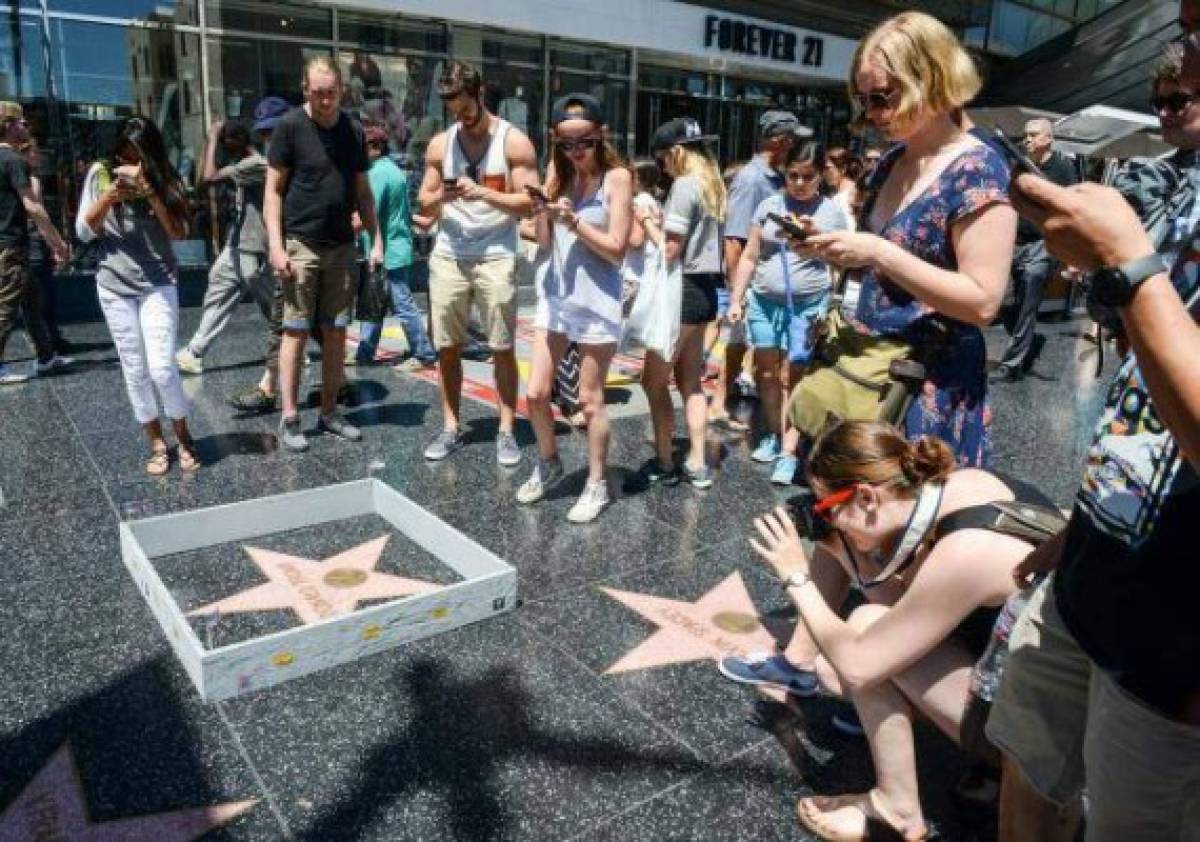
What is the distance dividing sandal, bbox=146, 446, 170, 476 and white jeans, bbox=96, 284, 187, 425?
11.6 inches

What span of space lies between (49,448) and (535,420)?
9.45 ft

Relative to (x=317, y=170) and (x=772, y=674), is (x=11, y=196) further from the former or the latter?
(x=772, y=674)

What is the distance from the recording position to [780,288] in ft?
17.0

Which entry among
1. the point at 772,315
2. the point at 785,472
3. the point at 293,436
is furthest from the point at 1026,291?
the point at 293,436

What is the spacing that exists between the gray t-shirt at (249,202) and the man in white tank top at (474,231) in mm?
1790

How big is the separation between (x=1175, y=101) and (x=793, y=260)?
3.53m

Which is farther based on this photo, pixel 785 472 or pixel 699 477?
pixel 785 472

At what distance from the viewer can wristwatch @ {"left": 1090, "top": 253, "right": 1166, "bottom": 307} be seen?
3.90ft

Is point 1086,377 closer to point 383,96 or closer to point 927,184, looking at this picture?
point 927,184

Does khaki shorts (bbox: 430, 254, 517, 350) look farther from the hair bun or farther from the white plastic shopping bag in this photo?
the hair bun

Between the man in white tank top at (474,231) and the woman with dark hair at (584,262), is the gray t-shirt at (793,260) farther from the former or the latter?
the man in white tank top at (474,231)

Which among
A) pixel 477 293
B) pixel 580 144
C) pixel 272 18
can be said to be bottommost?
pixel 477 293

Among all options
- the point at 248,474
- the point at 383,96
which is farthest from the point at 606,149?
the point at 383,96

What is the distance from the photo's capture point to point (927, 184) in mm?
2414
